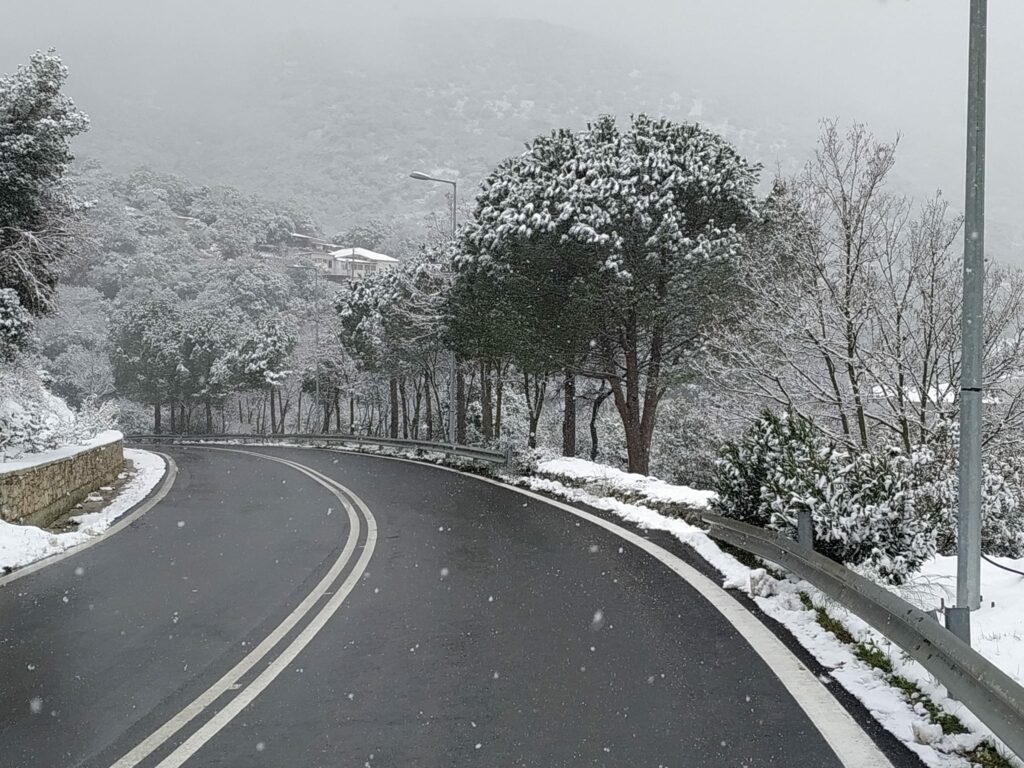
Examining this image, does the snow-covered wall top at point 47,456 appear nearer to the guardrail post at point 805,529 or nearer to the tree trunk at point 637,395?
the guardrail post at point 805,529

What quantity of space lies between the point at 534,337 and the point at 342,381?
38.0m

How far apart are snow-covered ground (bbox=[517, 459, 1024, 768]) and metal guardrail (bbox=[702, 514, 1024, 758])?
0.69 feet

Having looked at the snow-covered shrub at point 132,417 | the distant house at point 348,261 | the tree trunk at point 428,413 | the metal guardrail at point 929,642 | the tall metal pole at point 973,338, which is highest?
the distant house at point 348,261

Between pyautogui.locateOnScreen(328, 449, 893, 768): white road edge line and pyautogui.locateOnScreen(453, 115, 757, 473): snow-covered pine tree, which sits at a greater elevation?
pyautogui.locateOnScreen(453, 115, 757, 473): snow-covered pine tree

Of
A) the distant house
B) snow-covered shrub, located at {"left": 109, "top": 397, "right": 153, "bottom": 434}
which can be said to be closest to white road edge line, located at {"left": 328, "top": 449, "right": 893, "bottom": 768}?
snow-covered shrub, located at {"left": 109, "top": 397, "right": 153, "bottom": 434}

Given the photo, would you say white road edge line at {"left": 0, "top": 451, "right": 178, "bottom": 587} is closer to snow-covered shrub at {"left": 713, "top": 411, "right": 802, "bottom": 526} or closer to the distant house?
snow-covered shrub at {"left": 713, "top": 411, "right": 802, "bottom": 526}

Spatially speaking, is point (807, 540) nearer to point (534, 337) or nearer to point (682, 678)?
point (682, 678)

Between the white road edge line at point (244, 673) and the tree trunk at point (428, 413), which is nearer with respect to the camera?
the white road edge line at point (244, 673)

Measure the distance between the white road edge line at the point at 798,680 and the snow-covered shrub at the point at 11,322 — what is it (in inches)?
603

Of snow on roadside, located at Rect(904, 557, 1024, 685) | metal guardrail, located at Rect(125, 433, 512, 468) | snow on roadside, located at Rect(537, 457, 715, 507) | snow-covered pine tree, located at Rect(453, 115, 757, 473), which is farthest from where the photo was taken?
snow-covered pine tree, located at Rect(453, 115, 757, 473)

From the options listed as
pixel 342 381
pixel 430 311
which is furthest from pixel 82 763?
pixel 342 381

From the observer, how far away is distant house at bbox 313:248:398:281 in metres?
136

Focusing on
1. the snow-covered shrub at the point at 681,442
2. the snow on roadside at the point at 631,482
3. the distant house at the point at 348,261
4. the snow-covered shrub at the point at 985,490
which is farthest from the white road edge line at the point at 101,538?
the distant house at the point at 348,261

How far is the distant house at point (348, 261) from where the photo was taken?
135875 mm
